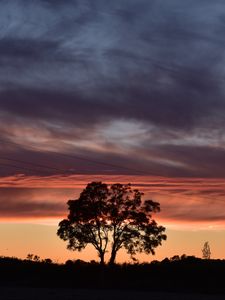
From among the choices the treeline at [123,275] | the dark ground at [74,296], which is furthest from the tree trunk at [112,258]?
the dark ground at [74,296]

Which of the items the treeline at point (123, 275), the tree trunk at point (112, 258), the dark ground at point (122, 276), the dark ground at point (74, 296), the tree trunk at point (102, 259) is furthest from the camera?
the tree trunk at point (112, 258)

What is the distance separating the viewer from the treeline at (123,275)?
99125 mm

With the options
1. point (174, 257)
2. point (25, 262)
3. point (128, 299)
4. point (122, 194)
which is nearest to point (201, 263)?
point (174, 257)

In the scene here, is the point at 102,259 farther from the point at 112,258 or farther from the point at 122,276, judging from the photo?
the point at 122,276

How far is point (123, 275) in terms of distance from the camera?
111 metres

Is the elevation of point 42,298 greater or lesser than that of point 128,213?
lesser

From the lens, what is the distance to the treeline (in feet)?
325

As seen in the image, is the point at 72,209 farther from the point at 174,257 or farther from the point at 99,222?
the point at 174,257

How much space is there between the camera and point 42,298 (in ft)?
211

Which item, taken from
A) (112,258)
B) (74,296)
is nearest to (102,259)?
(112,258)

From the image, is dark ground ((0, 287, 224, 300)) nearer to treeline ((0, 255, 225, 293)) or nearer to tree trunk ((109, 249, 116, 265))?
treeline ((0, 255, 225, 293))

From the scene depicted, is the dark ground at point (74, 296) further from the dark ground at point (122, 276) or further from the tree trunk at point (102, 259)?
the tree trunk at point (102, 259)

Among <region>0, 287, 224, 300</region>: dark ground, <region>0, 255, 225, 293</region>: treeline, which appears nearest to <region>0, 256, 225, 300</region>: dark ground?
<region>0, 255, 225, 293</region>: treeline

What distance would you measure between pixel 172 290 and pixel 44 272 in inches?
1218
